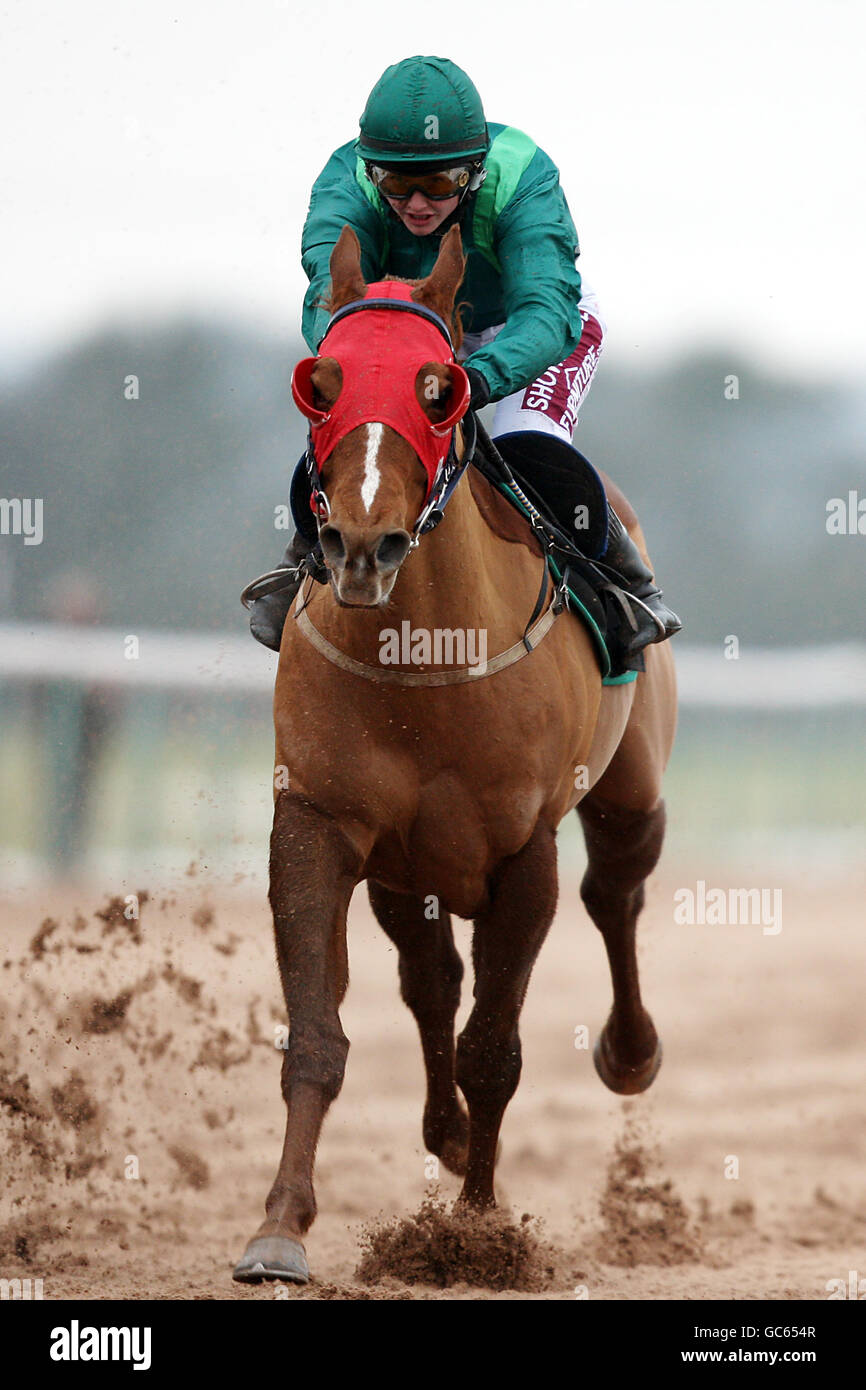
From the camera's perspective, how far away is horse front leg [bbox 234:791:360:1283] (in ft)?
11.0

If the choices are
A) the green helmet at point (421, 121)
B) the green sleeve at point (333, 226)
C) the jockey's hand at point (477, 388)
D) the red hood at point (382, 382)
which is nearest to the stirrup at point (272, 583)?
the green sleeve at point (333, 226)

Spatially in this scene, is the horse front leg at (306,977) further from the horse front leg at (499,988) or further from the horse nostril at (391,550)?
the horse nostril at (391,550)

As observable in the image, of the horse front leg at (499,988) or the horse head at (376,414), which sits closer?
the horse head at (376,414)

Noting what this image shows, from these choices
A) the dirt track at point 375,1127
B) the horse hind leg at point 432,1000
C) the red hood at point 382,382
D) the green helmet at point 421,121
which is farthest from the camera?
the dirt track at point 375,1127

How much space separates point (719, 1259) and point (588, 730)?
6.45 feet

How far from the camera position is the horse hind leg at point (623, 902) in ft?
18.9

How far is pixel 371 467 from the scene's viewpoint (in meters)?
3.01

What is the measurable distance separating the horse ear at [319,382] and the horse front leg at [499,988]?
1.31 meters

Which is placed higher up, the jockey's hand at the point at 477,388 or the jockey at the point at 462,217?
the jockey at the point at 462,217

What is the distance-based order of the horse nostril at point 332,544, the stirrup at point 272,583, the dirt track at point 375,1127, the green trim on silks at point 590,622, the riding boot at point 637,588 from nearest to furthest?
the horse nostril at point 332,544
the green trim on silks at point 590,622
the stirrup at point 272,583
the riding boot at point 637,588
the dirt track at point 375,1127

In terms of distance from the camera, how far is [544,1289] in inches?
171

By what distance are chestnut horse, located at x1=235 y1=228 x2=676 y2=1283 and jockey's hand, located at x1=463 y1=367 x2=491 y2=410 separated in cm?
15

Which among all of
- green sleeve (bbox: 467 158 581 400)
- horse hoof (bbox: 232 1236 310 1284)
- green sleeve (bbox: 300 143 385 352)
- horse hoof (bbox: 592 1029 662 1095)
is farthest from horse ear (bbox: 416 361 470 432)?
horse hoof (bbox: 592 1029 662 1095)

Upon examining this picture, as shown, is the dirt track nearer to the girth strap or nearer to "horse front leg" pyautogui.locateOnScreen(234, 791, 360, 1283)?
"horse front leg" pyautogui.locateOnScreen(234, 791, 360, 1283)
